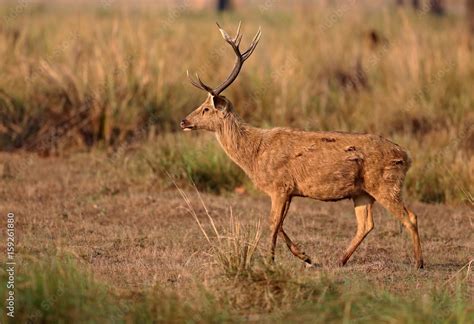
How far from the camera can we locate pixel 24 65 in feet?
57.9

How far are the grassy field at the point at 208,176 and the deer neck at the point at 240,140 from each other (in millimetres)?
825

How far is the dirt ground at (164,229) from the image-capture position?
9.45 metres

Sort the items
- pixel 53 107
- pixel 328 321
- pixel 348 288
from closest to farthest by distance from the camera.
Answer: pixel 328 321, pixel 348 288, pixel 53 107

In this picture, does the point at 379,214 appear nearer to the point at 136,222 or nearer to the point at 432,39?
the point at 136,222

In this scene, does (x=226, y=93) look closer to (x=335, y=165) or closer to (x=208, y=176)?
(x=208, y=176)

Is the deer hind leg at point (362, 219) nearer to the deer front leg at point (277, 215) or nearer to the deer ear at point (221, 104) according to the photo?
the deer front leg at point (277, 215)

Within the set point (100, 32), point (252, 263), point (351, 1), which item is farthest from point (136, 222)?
point (351, 1)

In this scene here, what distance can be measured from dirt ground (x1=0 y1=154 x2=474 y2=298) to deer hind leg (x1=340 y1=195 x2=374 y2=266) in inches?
9.3

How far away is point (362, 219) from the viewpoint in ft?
33.7

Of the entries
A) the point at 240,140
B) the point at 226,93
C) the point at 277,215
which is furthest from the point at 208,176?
the point at 277,215

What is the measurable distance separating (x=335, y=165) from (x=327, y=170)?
0.09m

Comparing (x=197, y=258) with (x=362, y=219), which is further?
(x=362, y=219)

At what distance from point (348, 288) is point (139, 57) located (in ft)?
34.8

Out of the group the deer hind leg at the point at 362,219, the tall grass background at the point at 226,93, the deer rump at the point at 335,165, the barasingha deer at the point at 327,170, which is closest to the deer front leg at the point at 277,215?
the barasingha deer at the point at 327,170
